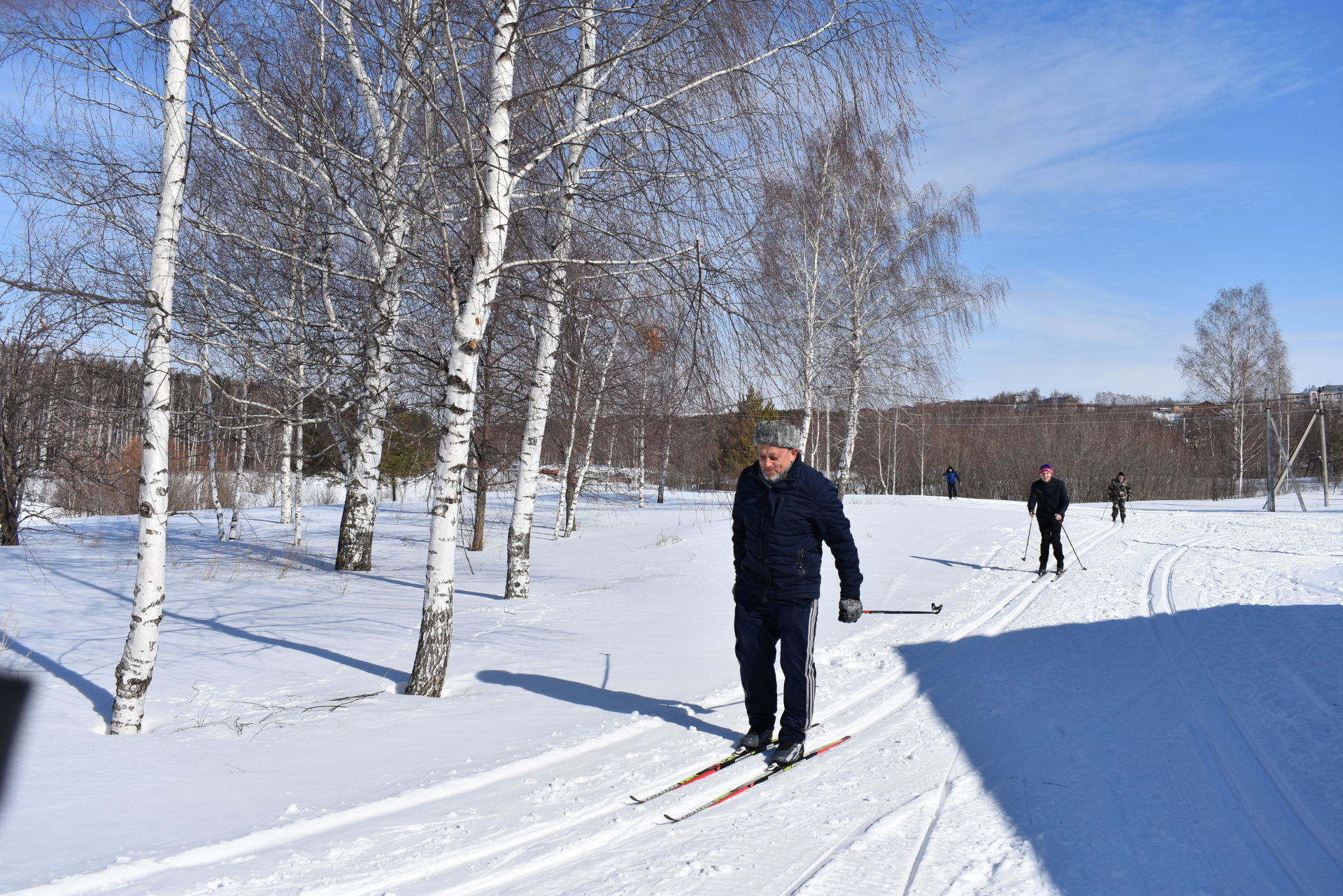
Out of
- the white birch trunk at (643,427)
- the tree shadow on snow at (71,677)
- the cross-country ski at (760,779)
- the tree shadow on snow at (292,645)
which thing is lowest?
the tree shadow on snow at (292,645)

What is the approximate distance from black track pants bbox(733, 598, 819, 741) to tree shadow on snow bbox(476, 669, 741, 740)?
1.30 feet

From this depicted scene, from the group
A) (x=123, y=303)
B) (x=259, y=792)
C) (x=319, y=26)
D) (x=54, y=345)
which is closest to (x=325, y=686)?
(x=259, y=792)

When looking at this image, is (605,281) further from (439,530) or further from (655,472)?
(655,472)

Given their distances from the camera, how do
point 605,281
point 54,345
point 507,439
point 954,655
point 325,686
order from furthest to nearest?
point 507,439
point 605,281
point 954,655
point 54,345
point 325,686

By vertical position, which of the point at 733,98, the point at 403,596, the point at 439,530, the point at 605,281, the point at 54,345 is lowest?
the point at 403,596

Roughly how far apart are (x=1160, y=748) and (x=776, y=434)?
2.83 meters

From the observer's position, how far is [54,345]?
256 inches

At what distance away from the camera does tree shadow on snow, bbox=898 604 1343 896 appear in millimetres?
3227

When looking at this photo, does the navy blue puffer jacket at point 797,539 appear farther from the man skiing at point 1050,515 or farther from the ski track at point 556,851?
the man skiing at point 1050,515

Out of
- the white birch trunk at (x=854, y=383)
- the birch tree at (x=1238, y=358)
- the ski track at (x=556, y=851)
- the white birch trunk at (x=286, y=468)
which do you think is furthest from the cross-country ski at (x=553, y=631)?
the birch tree at (x=1238, y=358)

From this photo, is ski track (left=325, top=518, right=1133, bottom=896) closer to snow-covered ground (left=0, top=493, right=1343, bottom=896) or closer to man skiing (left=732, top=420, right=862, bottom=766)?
snow-covered ground (left=0, top=493, right=1343, bottom=896)

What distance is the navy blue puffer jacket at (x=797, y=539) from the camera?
14.9 ft

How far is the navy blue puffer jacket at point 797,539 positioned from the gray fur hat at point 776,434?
0.16m

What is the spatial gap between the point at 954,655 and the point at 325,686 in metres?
5.25
